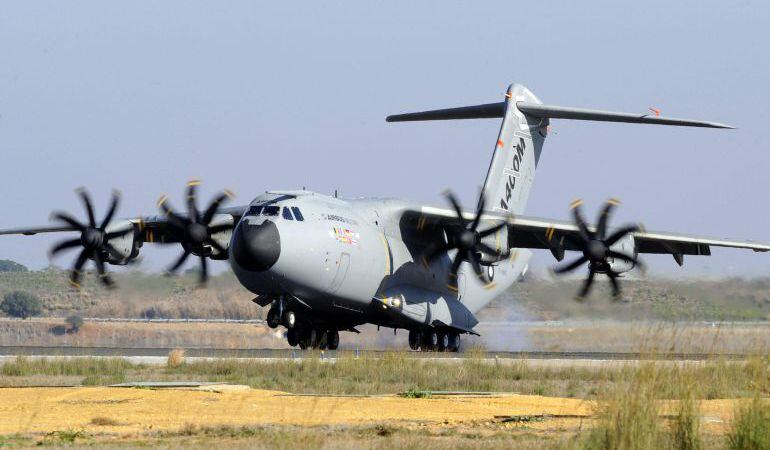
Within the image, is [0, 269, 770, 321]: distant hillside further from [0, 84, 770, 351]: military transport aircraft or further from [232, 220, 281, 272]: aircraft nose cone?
[232, 220, 281, 272]: aircraft nose cone

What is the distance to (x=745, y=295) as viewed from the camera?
86.0 feet

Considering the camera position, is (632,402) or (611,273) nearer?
(632,402)

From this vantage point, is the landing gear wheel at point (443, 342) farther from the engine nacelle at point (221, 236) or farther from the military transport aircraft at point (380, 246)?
the engine nacelle at point (221, 236)

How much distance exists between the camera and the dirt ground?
11.6 meters

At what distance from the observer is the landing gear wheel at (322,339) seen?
27503mm

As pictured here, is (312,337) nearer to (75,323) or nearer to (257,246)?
(257,246)

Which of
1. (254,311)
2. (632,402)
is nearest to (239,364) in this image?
(632,402)

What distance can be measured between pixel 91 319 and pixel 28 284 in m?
19.2

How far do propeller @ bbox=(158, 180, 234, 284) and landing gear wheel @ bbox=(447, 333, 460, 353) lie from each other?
592cm

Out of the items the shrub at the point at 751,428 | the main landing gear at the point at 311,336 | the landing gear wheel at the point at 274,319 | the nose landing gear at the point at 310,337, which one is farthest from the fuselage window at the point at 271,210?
the shrub at the point at 751,428

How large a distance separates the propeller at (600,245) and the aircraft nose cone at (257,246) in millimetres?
6749

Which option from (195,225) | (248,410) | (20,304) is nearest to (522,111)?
(195,225)

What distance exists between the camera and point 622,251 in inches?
1029

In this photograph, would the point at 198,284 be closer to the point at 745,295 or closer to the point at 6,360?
the point at 6,360
